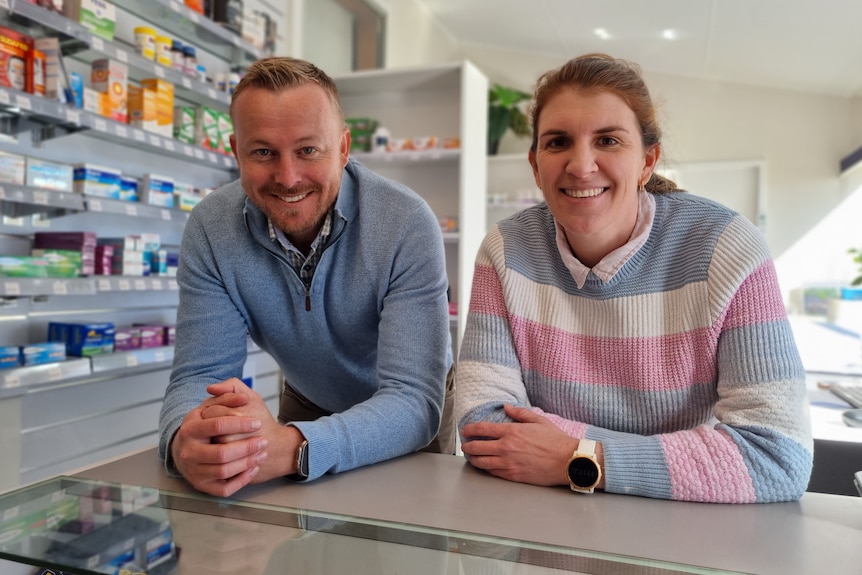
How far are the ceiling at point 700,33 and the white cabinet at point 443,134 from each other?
7.60 ft

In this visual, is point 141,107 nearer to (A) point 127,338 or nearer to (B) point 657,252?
(A) point 127,338

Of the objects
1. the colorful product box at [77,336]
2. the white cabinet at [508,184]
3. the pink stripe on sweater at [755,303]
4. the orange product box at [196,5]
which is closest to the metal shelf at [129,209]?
the colorful product box at [77,336]

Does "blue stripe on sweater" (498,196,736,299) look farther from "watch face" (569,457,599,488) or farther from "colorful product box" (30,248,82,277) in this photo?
"colorful product box" (30,248,82,277)

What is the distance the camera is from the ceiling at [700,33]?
5.61 m

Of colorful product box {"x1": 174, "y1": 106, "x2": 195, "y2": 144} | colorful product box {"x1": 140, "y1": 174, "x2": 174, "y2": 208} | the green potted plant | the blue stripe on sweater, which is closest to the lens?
the blue stripe on sweater

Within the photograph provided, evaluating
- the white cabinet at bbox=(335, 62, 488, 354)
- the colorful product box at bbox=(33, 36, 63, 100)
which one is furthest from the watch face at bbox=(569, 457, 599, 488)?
the white cabinet at bbox=(335, 62, 488, 354)

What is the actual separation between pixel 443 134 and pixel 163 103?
6.33 feet

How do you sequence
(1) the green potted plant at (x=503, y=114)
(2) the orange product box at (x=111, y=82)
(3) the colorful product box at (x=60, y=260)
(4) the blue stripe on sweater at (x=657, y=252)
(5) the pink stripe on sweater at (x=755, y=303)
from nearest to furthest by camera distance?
1. (5) the pink stripe on sweater at (x=755, y=303)
2. (4) the blue stripe on sweater at (x=657, y=252)
3. (3) the colorful product box at (x=60, y=260)
4. (2) the orange product box at (x=111, y=82)
5. (1) the green potted plant at (x=503, y=114)

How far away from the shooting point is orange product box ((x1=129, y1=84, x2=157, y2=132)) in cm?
278

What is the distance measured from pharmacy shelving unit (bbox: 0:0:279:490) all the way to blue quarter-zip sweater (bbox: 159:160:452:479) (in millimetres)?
1075

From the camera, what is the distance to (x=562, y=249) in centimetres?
135

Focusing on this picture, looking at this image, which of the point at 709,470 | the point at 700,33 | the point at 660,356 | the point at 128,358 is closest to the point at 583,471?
the point at 709,470

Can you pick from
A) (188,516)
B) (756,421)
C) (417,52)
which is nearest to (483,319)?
(756,421)

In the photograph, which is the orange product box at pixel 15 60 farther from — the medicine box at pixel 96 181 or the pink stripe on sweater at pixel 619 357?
the pink stripe on sweater at pixel 619 357
